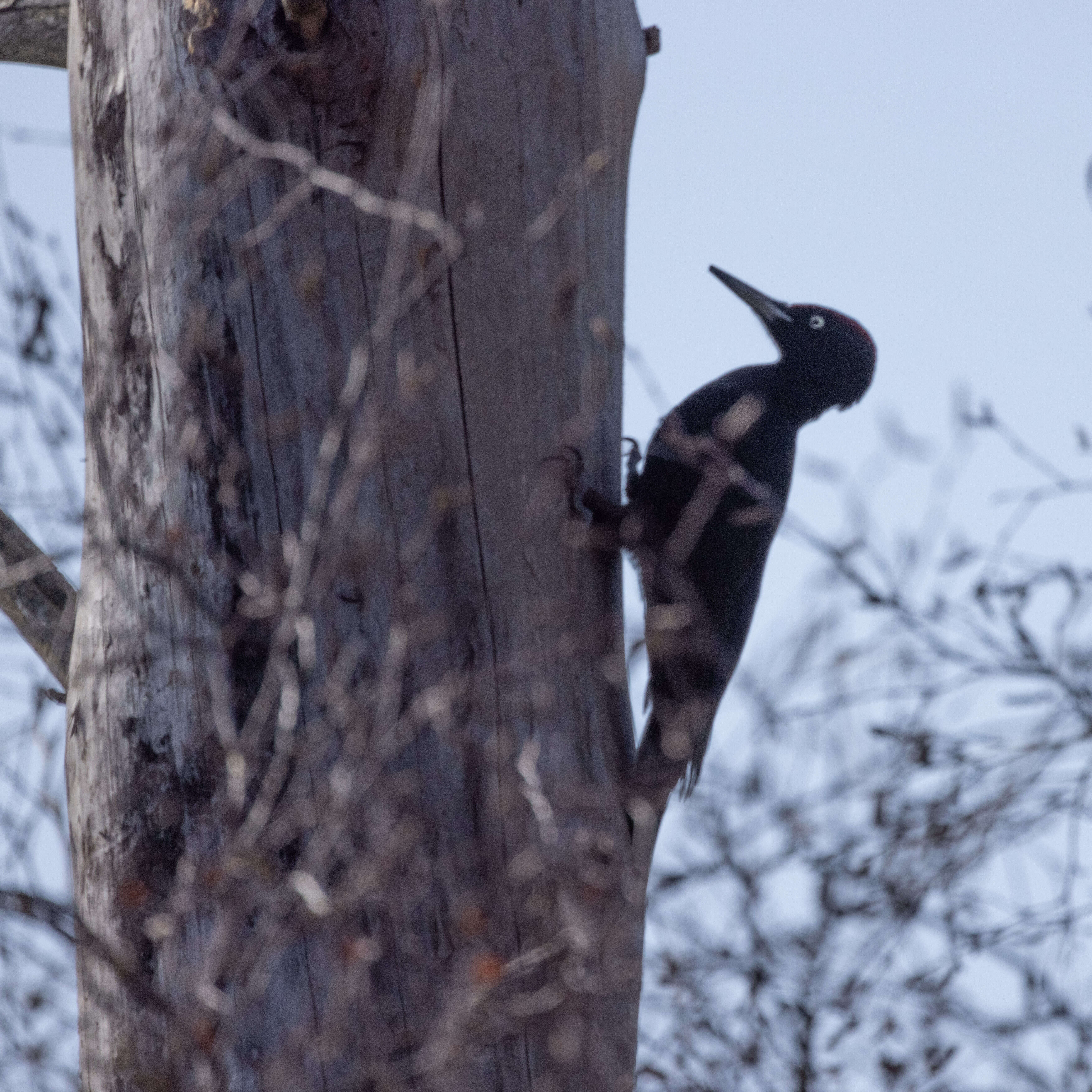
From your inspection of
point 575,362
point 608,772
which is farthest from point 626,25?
point 608,772

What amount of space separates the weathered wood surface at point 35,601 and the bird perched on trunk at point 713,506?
4.10 ft

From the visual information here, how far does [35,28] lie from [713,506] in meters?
2.39

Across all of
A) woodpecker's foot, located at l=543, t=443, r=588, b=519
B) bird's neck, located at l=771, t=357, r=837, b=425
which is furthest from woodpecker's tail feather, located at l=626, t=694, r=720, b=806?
bird's neck, located at l=771, t=357, r=837, b=425

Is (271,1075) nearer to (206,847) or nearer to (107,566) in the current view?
(206,847)

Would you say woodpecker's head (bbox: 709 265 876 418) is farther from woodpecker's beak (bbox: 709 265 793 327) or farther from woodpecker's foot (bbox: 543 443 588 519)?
woodpecker's foot (bbox: 543 443 588 519)

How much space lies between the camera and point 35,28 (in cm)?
379

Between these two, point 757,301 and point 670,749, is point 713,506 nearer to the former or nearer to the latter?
point 670,749

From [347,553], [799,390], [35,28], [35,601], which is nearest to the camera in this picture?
[347,553]

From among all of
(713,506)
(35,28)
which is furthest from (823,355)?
(35,28)

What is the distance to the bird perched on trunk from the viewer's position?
305 cm

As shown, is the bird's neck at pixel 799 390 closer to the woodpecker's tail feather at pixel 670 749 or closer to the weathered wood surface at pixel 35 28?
the woodpecker's tail feather at pixel 670 749

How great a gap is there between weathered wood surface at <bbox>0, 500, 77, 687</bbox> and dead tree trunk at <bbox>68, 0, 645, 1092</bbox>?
0.47 m

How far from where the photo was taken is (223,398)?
8.28 ft

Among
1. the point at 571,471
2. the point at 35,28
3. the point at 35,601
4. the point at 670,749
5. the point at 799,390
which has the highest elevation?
the point at 35,28
